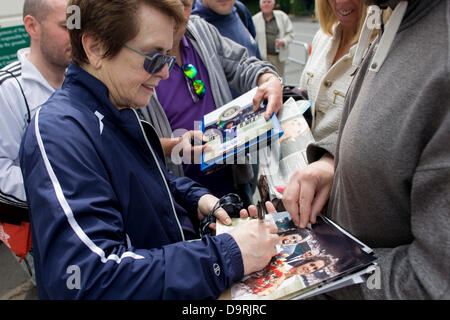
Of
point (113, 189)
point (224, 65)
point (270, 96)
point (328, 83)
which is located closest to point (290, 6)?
point (224, 65)

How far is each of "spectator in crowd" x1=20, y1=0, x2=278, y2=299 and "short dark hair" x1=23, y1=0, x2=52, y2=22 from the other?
4.04 ft

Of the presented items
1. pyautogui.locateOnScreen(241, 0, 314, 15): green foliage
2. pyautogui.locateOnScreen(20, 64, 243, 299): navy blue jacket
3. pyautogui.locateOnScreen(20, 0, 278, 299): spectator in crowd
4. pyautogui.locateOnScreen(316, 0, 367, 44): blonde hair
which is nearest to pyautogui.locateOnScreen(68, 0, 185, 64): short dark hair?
pyautogui.locateOnScreen(20, 0, 278, 299): spectator in crowd

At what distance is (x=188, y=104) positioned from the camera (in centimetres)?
207

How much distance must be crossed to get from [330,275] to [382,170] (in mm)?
335

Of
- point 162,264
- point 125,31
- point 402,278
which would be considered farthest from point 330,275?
point 125,31

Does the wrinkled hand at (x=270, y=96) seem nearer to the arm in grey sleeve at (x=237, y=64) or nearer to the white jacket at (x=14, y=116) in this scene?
the arm in grey sleeve at (x=237, y=64)

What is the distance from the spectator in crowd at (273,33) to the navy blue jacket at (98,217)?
5.53m

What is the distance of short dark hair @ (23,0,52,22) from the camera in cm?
210

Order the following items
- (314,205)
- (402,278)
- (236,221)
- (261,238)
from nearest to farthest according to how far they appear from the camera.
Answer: (402,278)
(261,238)
(314,205)
(236,221)

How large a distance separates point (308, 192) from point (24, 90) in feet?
6.45

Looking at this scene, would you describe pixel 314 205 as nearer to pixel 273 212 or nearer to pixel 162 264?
pixel 273 212

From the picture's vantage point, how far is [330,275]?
0.88m

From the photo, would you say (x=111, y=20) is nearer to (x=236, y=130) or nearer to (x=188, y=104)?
(x=236, y=130)

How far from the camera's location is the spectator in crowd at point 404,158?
2.24 ft
